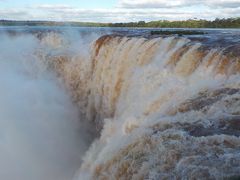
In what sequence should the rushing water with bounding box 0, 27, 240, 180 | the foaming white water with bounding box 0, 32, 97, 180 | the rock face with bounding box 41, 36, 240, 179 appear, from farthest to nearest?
the foaming white water with bounding box 0, 32, 97, 180
the rushing water with bounding box 0, 27, 240, 180
the rock face with bounding box 41, 36, 240, 179

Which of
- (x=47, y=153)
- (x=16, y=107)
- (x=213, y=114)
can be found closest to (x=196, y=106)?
(x=213, y=114)

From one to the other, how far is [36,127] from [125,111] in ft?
17.9

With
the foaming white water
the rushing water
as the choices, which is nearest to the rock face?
the rushing water

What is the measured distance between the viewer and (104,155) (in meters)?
8.70

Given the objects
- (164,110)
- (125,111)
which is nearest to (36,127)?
(125,111)

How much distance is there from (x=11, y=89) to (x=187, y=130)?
1542 centimetres

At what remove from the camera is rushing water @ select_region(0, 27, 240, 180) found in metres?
6.96

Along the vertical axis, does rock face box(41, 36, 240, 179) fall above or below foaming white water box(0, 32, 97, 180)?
above

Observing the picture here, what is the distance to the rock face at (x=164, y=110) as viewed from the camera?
663 cm

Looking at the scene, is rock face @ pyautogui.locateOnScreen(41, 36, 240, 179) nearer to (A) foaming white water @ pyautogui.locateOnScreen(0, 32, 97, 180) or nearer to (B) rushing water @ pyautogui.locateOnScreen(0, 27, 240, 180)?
(B) rushing water @ pyautogui.locateOnScreen(0, 27, 240, 180)

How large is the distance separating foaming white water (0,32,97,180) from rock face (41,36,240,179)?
4.56 feet

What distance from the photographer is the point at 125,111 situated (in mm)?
12617

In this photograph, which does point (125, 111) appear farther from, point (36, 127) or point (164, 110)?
point (36, 127)

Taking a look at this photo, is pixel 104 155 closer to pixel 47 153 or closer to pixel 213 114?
pixel 213 114
